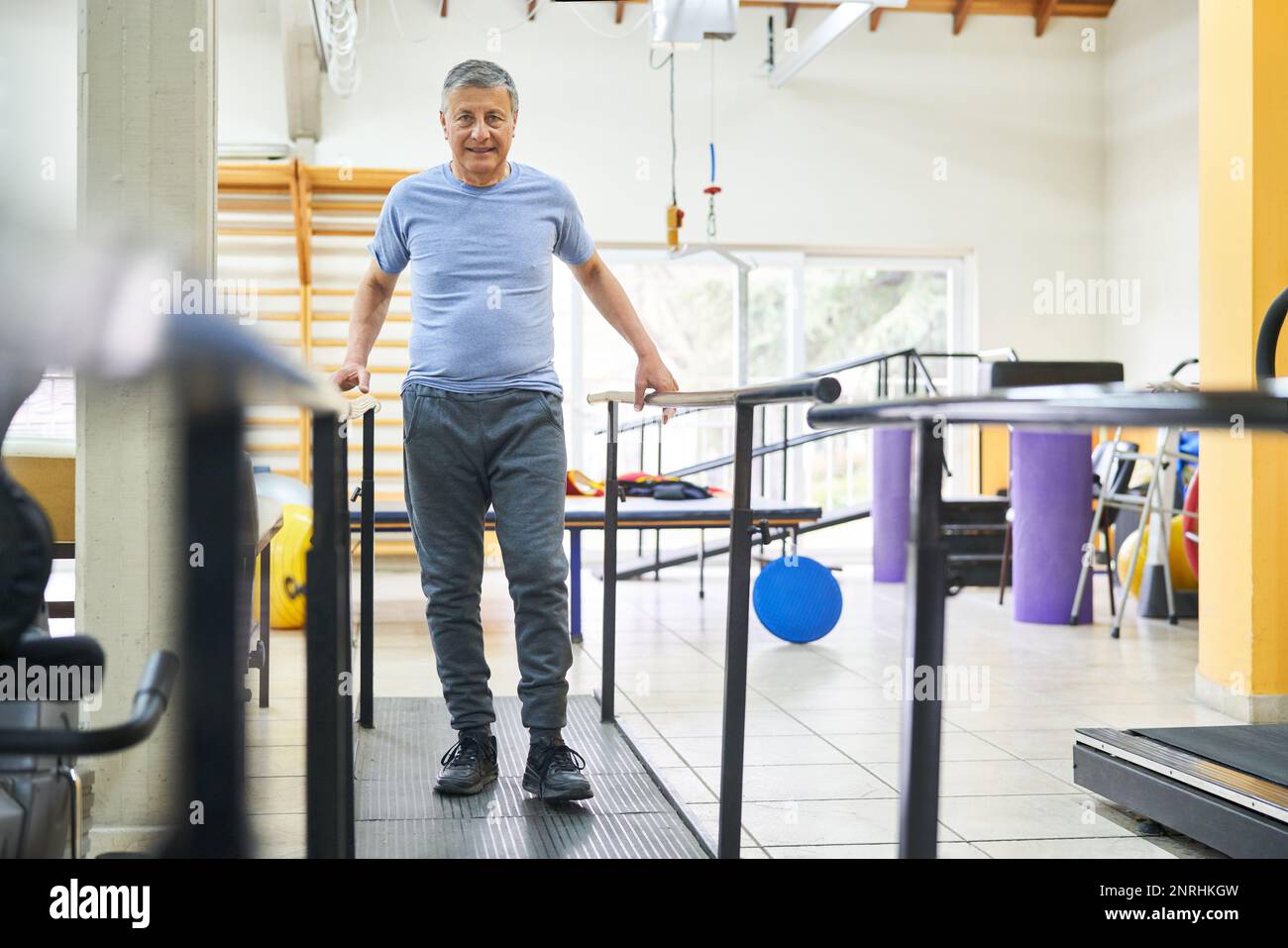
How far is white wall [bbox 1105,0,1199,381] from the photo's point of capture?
8047 mm

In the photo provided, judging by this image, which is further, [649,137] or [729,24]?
[649,137]

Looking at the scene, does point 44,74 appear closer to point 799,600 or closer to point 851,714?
point 851,714

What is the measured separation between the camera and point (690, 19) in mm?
5008

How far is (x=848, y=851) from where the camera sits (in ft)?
7.18

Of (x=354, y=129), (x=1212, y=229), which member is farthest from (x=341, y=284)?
(x=1212, y=229)

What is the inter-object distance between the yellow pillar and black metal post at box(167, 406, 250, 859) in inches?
121

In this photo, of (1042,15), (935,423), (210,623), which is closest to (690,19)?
(935,423)

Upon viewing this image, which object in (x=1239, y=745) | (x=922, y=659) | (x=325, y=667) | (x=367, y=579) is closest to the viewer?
(x=922, y=659)

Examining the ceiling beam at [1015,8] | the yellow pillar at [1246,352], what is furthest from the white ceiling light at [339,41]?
the yellow pillar at [1246,352]

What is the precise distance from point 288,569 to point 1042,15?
7133mm

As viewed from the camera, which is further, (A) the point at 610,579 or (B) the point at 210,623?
(A) the point at 610,579

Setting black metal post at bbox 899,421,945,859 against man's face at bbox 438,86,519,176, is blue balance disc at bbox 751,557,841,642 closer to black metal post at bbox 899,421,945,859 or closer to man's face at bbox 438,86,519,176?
man's face at bbox 438,86,519,176
